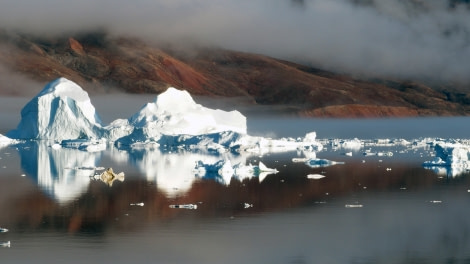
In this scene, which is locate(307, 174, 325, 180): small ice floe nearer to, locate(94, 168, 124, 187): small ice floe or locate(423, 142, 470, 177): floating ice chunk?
locate(423, 142, 470, 177): floating ice chunk

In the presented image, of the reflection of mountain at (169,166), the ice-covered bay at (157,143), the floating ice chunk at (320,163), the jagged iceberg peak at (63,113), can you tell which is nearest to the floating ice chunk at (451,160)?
the ice-covered bay at (157,143)

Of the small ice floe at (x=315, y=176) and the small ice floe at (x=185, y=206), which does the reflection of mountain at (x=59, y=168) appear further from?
the small ice floe at (x=315, y=176)

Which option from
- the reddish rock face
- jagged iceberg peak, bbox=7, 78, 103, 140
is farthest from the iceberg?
the reddish rock face

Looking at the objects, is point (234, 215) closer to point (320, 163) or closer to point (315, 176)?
point (315, 176)

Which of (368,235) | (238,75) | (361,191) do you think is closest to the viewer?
(368,235)

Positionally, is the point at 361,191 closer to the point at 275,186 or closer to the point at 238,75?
the point at 275,186

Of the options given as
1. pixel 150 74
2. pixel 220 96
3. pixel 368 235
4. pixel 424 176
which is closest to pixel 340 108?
pixel 220 96
